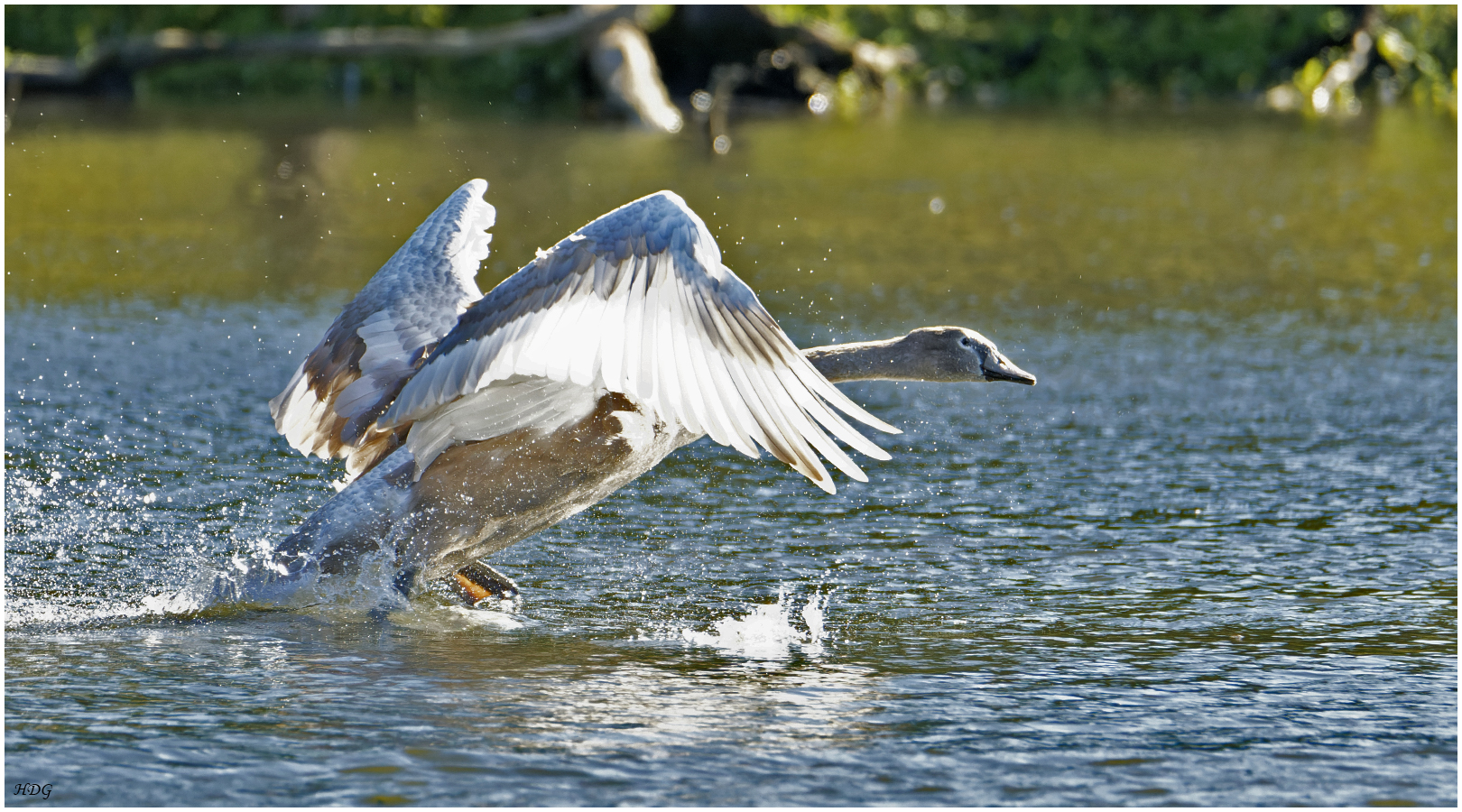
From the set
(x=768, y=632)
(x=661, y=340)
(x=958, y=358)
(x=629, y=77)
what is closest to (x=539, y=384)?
(x=661, y=340)

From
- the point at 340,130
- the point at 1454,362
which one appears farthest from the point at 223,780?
the point at 340,130

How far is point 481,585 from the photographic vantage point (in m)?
7.14

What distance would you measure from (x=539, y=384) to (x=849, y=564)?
5.52 ft

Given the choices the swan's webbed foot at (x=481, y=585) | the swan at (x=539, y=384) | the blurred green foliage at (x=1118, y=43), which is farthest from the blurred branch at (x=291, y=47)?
the swan's webbed foot at (x=481, y=585)

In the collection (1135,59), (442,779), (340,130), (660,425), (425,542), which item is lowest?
(442,779)

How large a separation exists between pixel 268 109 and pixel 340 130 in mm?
4076

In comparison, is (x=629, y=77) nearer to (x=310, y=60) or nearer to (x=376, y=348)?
(x=310, y=60)

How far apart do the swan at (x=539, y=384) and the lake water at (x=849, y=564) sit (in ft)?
1.18

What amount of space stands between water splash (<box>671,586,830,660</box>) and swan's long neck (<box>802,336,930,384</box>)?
860mm

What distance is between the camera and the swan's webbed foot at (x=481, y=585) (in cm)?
709

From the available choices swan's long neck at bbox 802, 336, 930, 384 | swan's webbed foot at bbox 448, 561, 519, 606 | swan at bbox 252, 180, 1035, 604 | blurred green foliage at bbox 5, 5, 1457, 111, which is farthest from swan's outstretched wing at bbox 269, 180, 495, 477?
blurred green foliage at bbox 5, 5, 1457, 111

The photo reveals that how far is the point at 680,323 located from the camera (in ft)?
19.5

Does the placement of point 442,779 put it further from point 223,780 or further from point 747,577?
point 747,577

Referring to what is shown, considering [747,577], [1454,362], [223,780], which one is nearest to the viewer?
[223,780]
